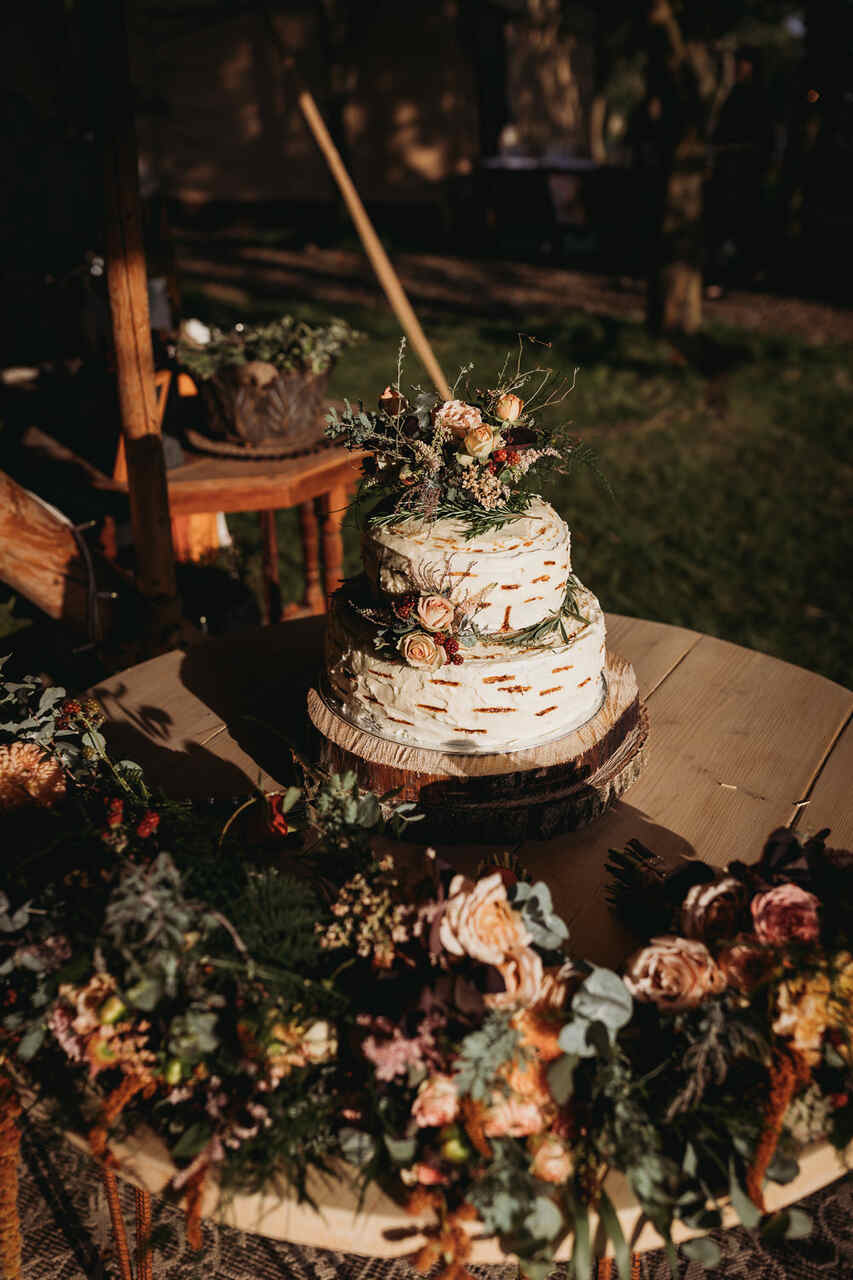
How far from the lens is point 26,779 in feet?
6.56

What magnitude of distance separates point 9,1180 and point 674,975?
129 cm

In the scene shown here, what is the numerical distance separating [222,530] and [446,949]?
373cm

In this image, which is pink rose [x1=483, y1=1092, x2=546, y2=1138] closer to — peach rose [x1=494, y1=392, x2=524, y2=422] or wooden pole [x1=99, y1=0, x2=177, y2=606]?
peach rose [x1=494, y1=392, x2=524, y2=422]

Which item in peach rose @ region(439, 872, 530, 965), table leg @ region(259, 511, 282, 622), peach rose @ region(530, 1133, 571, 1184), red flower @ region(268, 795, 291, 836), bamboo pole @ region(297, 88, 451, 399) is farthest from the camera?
table leg @ region(259, 511, 282, 622)

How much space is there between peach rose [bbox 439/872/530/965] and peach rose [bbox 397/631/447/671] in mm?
555

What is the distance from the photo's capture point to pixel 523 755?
7.07 ft

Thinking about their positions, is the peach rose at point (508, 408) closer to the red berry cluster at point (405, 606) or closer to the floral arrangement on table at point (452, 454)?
the floral arrangement on table at point (452, 454)

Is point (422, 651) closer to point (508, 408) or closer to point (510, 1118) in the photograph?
point (508, 408)

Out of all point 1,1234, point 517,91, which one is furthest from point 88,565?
point 517,91

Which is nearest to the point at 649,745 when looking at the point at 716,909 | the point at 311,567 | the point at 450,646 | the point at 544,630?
the point at 544,630

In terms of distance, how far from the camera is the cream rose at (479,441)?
2.10 m

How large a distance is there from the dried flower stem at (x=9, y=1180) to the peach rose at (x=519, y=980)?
30.8 inches

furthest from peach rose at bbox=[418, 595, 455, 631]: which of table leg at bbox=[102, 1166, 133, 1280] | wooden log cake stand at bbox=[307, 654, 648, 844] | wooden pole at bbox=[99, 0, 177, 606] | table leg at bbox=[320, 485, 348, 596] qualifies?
table leg at bbox=[320, 485, 348, 596]

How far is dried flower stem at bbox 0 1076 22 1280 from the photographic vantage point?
160cm
